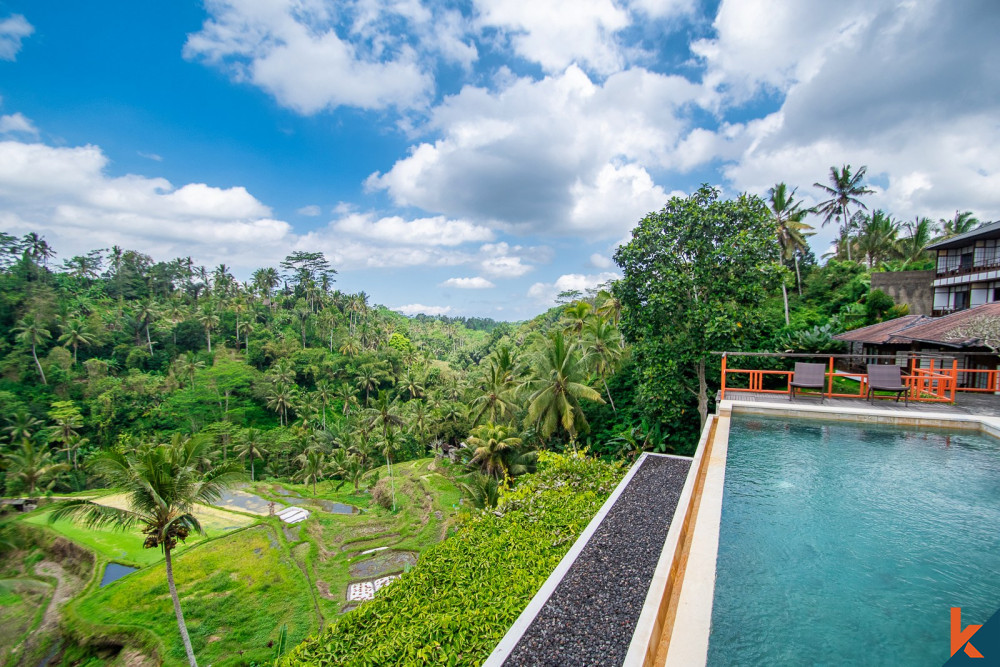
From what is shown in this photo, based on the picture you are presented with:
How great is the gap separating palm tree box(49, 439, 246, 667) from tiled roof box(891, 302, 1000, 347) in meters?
16.8

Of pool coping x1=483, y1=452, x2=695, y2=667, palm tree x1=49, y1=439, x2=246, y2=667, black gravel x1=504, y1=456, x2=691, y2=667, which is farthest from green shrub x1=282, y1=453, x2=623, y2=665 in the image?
palm tree x1=49, y1=439, x2=246, y2=667

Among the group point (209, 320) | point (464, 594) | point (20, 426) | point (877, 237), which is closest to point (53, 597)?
point (464, 594)

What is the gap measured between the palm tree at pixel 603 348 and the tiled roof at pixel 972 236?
46.6ft

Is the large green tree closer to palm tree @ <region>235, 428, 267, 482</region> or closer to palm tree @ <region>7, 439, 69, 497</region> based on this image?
palm tree @ <region>235, 428, 267, 482</region>

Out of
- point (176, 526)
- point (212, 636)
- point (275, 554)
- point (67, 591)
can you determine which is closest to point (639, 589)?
point (176, 526)

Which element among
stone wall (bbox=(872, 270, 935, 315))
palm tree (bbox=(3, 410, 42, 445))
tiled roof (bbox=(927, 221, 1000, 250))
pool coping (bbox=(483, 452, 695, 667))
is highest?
tiled roof (bbox=(927, 221, 1000, 250))

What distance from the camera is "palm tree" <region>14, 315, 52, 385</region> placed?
3706 cm

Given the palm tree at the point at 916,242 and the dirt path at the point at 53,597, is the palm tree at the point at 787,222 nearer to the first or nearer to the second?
the palm tree at the point at 916,242

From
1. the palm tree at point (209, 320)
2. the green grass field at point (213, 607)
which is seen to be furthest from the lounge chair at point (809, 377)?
the palm tree at point (209, 320)

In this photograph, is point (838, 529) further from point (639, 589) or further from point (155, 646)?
point (155, 646)

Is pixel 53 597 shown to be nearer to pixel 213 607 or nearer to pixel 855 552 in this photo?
pixel 213 607

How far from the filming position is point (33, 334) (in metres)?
37.2

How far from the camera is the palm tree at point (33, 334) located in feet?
122

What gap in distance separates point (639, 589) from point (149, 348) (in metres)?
53.9
